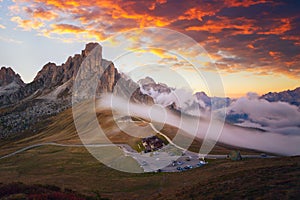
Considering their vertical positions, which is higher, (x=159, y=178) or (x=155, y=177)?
(x=159, y=178)

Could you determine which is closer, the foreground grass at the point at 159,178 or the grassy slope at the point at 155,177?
the foreground grass at the point at 159,178

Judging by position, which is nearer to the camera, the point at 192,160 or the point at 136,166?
the point at 136,166

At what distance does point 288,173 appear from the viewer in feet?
149

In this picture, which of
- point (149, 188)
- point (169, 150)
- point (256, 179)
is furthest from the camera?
point (169, 150)

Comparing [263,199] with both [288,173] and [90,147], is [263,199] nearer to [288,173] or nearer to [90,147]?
[288,173]

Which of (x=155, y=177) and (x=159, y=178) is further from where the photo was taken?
(x=155, y=177)

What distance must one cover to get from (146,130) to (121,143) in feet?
56.9

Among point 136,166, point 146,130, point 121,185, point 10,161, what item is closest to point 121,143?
point 146,130

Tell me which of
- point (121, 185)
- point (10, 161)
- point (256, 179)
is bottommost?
point (10, 161)

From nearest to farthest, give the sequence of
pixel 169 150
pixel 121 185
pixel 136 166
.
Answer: pixel 121 185, pixel 136 166, pixel 169 150

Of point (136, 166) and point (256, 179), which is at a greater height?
point (256, 179)

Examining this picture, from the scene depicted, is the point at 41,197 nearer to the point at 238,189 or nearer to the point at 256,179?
the point at 238,189

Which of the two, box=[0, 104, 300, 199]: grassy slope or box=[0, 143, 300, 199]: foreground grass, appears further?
box=[0, 104, 300, 199]: grassy slope

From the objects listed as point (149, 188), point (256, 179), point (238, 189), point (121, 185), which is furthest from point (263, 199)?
point (121, 185)
